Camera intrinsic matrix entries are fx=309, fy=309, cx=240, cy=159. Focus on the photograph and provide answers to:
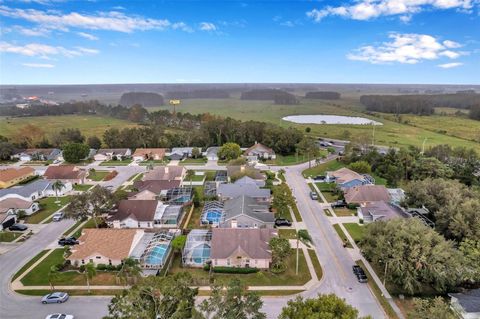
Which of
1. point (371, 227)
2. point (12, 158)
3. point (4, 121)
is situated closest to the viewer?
point (371, 227)

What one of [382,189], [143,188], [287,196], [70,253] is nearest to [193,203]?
[143,188]

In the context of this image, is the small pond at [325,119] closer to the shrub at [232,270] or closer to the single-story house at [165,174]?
the single-story house at [165,174]

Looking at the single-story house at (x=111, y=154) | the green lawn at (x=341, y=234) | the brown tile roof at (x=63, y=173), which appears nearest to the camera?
the green lawn at (x=341, y=234)

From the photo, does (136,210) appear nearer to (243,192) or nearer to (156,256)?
(156,256)

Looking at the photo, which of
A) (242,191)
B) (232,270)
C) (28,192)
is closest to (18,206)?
(28,192)

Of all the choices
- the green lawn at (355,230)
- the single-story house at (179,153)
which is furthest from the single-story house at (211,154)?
the green lawn at (355,230)

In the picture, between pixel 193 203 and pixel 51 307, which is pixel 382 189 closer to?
pixel 193 203

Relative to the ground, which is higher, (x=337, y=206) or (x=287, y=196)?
(x=287, y=196)
